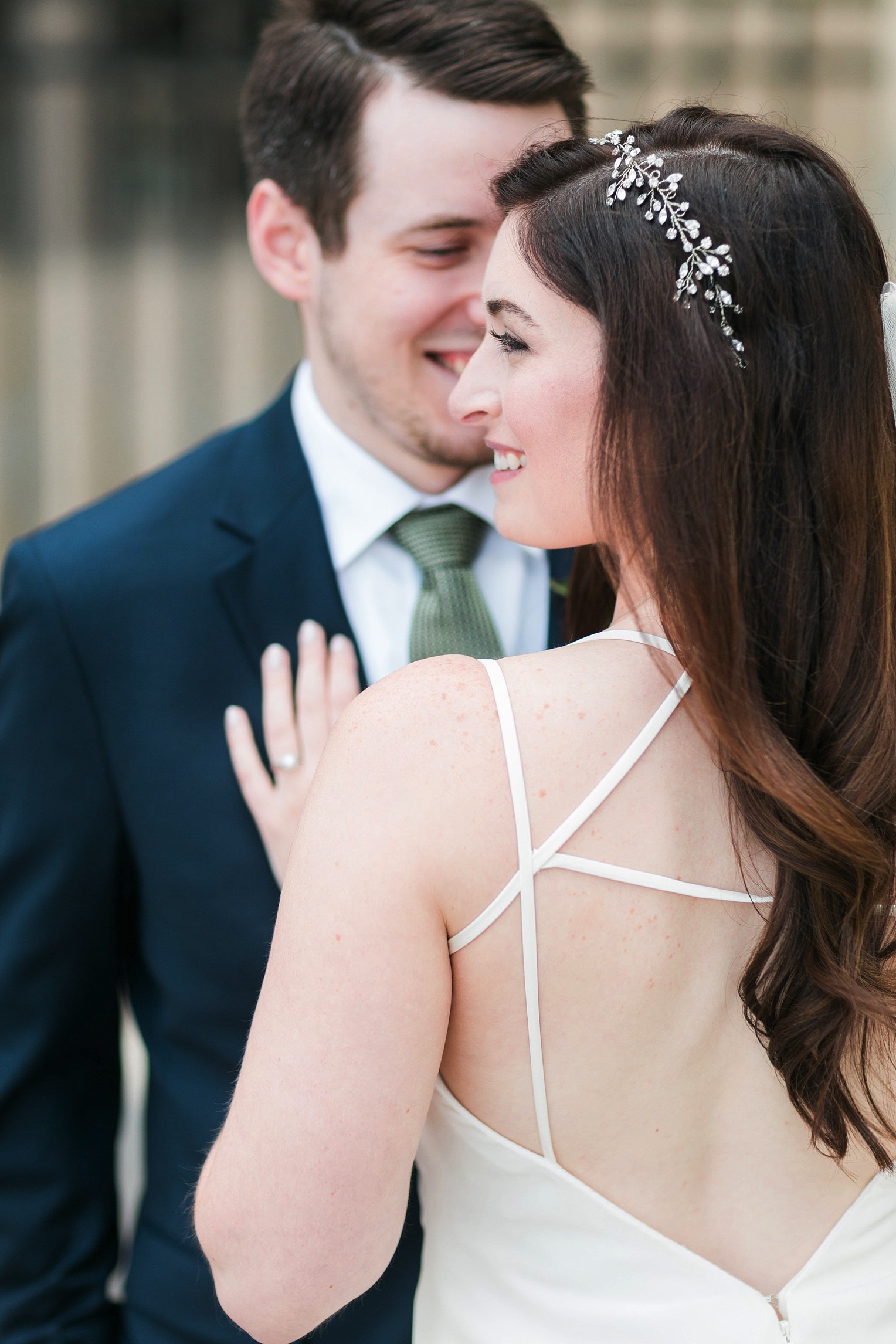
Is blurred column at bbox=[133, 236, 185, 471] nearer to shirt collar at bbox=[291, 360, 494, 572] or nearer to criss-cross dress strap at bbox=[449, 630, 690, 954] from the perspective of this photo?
shirt collar at bbox=[291, 360, 494, 572]

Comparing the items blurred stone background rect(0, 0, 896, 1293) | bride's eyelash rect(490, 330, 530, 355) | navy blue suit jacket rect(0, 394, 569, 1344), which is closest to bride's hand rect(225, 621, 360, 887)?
navy blue suit jacket rect(0, 394, 569, 1344)

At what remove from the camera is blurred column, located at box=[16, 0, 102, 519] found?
14.3ft

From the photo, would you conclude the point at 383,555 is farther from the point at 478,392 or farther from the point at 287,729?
the point at 478,392

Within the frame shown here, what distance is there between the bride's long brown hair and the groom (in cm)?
69

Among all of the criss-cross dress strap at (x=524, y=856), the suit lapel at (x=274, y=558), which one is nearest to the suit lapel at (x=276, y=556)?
the suit lapel at (x=274, y=558)

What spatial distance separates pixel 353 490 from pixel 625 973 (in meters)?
1.02

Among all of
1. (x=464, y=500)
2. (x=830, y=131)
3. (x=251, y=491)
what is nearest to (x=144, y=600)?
(x=251, y=491)

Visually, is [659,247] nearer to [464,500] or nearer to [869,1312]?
[464,500]

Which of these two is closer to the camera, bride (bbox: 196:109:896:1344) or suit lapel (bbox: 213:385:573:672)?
bride (bbox: 196:109:896:1344)

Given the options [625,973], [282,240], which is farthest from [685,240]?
[282,240]

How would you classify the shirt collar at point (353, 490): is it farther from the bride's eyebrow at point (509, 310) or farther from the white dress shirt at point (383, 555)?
the bride's eyebrow at point (509, 310)

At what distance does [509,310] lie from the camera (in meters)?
1.21

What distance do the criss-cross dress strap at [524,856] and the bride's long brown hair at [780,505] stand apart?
17 cm

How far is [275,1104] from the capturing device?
1107 millimetres
